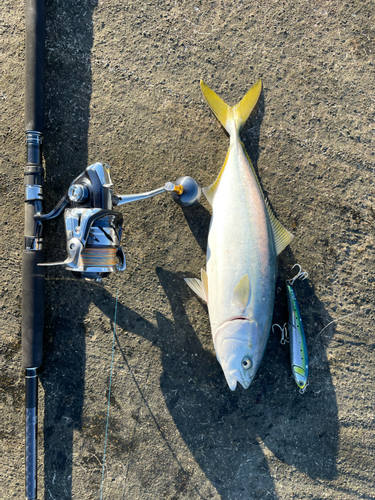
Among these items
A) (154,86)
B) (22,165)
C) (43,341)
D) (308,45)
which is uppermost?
(308,45)

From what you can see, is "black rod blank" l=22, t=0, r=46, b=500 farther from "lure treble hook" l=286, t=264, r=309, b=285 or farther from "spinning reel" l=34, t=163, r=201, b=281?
"lure treble hook" l=286, t=264, r=309, b=285

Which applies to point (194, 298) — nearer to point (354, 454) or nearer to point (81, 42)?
point (354, 454)

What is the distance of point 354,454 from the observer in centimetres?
228

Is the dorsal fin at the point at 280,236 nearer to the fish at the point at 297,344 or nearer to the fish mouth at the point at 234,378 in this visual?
the fish at the point at 297,344

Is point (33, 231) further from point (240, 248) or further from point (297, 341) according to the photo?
point (297, 341)

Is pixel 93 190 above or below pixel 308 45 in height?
below

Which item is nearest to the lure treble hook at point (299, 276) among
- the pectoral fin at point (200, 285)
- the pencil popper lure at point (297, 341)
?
the pencil popper lure at point (297, 341)

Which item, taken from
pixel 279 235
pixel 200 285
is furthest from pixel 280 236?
pixel 200 285

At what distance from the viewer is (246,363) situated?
79.4 inches

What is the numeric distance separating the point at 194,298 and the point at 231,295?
1.29ft

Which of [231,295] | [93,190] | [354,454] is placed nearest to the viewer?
[93,190]

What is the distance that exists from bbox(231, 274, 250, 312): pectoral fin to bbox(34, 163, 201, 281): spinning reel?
756 millimetres

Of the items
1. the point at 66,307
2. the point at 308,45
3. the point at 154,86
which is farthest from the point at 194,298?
the point at 308,45

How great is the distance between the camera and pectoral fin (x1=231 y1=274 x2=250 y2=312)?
6.52ft
